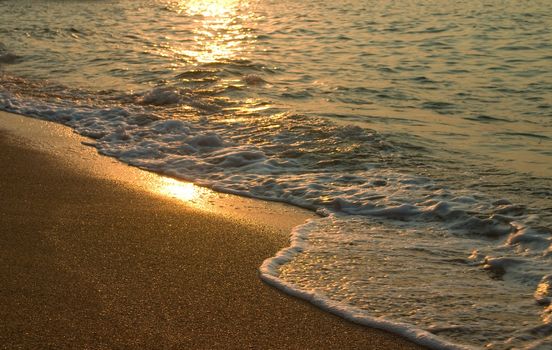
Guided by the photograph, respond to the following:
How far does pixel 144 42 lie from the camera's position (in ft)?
49.8

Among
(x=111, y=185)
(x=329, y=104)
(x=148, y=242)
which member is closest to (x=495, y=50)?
(x=329, y=104)

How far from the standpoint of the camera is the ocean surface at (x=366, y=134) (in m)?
4.06

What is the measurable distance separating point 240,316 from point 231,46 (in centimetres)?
1146

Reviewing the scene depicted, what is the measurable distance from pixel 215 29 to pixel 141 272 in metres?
14.0

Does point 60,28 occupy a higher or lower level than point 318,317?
lower

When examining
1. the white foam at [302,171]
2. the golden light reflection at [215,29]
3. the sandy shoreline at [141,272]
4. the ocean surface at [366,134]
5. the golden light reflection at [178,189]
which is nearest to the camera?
the sandy shoreline at [141,272]

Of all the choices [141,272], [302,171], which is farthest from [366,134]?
[141,272]

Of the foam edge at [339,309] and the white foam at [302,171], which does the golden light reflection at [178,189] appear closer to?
the white foam at [302,171]

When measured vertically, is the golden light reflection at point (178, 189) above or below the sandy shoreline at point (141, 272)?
below

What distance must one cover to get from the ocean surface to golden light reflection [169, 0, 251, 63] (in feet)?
0.42

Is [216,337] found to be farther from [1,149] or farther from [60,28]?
[60,28]

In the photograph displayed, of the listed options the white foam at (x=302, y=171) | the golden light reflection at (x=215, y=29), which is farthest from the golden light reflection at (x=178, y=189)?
the golden light reflection at (x=215, y=29)

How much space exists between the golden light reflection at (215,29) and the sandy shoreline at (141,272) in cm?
747

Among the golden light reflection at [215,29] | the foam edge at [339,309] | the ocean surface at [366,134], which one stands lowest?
the golden light reflection at [215,29]
